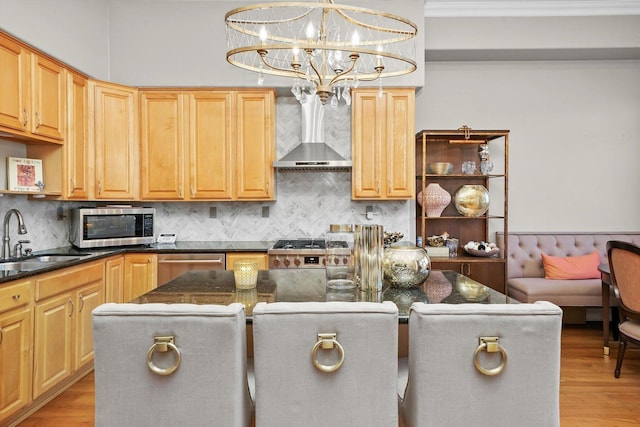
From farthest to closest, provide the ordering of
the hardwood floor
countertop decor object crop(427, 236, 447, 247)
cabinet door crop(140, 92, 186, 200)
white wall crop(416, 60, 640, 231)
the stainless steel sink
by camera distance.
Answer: white wall crop(416, 60, 640, 231) → countertop decor object crop(427, 236, 447, 247) → cabinet door crop(140, 92, 186, 200) → the stainless steel sink → the hardwood floor

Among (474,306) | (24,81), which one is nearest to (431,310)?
(474,306)

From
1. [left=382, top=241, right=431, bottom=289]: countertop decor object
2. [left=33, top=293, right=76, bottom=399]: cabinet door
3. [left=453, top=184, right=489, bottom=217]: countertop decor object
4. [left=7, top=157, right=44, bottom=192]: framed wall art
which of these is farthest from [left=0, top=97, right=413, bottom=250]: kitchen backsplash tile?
[left=382, top=241, right=431, bottom=289]: countertop decor object

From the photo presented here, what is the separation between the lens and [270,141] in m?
Answer: 4.39

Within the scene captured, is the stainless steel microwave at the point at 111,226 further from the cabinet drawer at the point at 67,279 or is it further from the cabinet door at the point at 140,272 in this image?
the cabinet drawer at the point at 67,279

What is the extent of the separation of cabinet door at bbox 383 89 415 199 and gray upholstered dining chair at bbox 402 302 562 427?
3.05 meters

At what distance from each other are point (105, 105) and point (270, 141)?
4.93 ft

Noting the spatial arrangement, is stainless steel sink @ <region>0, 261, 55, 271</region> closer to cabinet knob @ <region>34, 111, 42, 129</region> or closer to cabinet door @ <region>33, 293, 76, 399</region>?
cabinet door @ <region>33, 293, 76, 399</region>

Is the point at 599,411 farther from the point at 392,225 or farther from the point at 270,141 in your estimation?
the point at 270,141

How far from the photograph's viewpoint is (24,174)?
3.48 meters

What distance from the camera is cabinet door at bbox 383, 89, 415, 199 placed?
437 centimetres

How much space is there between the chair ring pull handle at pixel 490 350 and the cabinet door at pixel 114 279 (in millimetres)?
3233

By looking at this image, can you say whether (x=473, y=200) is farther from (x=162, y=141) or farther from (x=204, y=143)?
(x=162, y=141)

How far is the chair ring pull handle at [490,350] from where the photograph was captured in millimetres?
A: 1329

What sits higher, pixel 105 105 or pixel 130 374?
pixel 105 105
